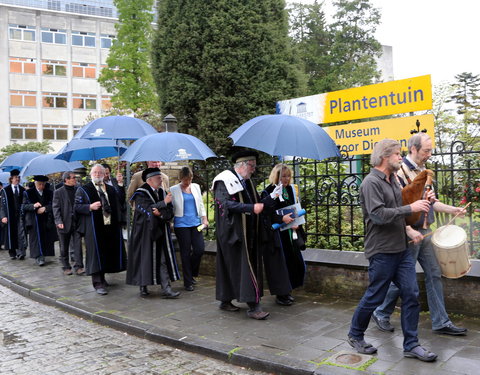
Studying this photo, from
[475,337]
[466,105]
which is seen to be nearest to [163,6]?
[475,337]

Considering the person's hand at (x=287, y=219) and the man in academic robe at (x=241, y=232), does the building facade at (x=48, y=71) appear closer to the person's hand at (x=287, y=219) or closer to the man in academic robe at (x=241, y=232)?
the man in academic robe at (x=241, y=232)

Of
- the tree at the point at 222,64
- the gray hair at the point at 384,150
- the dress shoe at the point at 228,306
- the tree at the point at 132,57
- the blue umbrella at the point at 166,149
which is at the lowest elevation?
the dress shoe at the point at 228,306

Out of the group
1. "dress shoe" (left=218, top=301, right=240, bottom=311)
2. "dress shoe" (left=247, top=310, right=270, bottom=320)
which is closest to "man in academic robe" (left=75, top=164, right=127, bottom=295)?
"dress shoe" (left=218, top=301, right=240, bottom=311)

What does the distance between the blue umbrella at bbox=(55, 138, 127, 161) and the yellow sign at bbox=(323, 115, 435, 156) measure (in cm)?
423

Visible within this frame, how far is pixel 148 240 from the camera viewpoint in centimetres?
714

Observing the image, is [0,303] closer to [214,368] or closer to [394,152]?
[214,368]

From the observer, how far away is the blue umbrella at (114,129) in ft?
24.6

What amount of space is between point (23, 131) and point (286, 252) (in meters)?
41.1

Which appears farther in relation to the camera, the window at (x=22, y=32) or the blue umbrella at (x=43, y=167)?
the window at (x=22, y=32)

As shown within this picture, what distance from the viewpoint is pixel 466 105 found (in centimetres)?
2898

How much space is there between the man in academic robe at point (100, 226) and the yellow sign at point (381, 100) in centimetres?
381

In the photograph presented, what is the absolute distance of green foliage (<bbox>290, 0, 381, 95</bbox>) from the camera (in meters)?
32.2

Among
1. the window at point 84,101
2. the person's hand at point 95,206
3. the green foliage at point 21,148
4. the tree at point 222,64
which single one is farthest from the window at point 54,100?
the person's hand at point 95,206

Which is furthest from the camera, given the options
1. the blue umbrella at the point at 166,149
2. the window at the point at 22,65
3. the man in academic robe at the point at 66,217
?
the window at the point at 22,65
